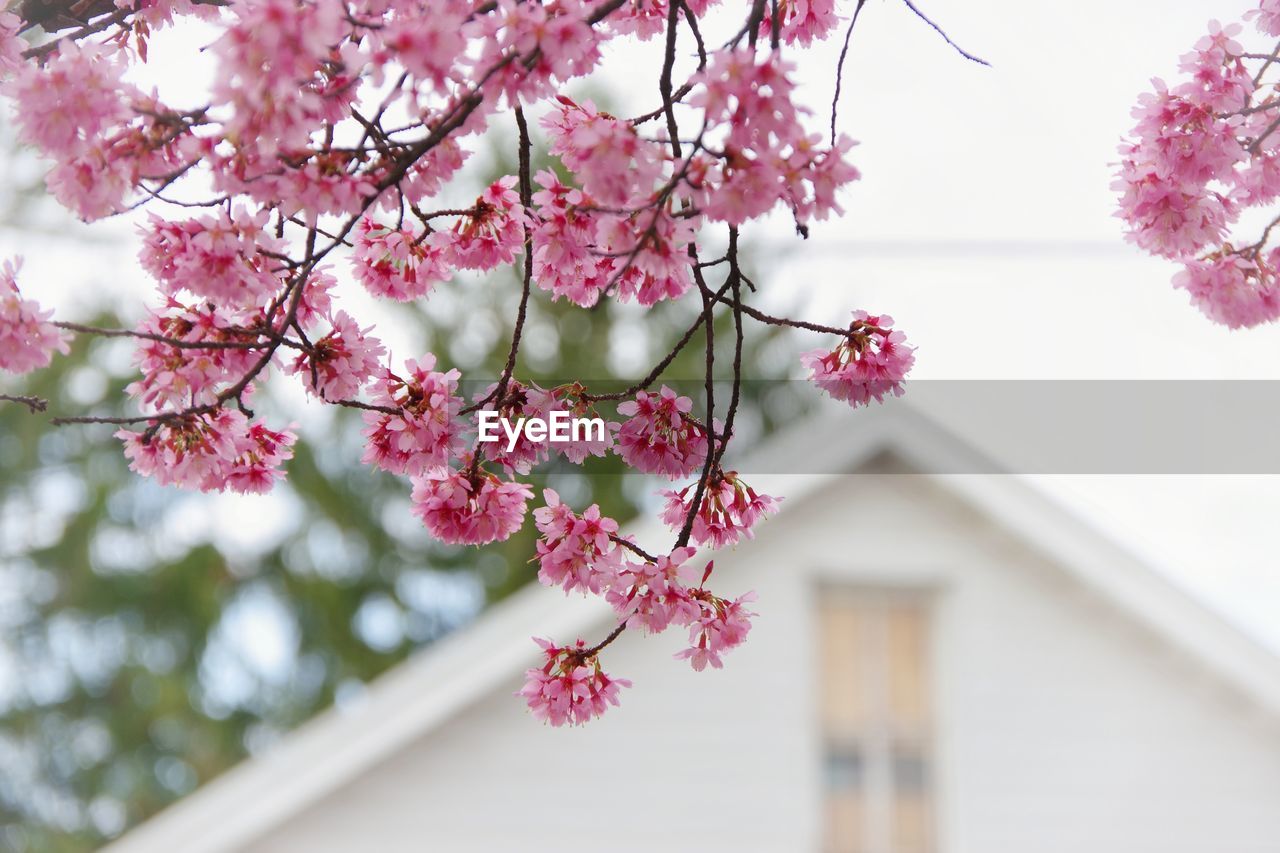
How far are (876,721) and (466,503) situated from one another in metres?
4.14

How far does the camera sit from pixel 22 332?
4.83 feet

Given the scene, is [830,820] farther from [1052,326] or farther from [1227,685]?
[1052,326]

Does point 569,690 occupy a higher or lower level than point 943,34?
lower

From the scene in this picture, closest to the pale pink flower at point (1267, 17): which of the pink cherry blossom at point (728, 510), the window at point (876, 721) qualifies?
the pink cherry blossom at point (728, 510)

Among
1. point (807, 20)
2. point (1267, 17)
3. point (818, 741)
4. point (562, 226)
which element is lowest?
point (562, 226)

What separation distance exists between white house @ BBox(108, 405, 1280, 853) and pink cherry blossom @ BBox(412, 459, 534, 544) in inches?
137

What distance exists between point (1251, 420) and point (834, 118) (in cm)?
923

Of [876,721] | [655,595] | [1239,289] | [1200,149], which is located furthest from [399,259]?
[876,721]

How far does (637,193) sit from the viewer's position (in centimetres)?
130

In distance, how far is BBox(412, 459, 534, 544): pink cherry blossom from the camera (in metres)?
1.70

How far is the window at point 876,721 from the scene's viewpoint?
17.5 feet

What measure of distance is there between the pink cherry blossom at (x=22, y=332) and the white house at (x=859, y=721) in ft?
12.3

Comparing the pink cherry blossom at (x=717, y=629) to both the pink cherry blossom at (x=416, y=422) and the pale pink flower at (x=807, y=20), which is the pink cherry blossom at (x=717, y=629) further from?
the pale pink flower at (x=807, y=20)
